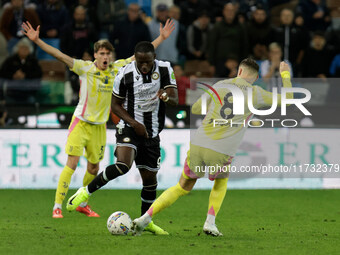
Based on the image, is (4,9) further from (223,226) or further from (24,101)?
(223,226)

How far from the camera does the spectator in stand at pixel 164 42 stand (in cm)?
1658

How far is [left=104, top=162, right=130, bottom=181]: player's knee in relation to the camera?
8867 millimetres

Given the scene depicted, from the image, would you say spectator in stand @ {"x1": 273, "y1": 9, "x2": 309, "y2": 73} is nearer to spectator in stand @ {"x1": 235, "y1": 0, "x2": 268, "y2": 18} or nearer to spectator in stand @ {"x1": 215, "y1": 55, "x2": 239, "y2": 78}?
spectator in stand @ {"x1": 235, "y1": 0, "x2": 268, "y2": 18}

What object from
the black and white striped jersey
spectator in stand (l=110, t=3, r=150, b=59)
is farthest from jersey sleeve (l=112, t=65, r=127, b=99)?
spectator in stand (l=110, t=3, r=150, b=59)

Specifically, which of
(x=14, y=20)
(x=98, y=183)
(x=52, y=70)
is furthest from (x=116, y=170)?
(x=14, y=20)

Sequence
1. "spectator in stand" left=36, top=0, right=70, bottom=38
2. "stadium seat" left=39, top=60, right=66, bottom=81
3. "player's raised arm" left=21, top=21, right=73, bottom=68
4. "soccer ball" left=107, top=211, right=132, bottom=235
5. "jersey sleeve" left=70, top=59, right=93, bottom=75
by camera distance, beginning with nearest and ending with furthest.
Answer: "soccer ball" left=107, top=211, right=132, bottom=235 → "player's raised arm" left=21, top=21, right=73, bottom=68 → "jersey sleeve" left=70, top=59, right=93, bottom=75 → "stadium seat" left=39, top=60, right=66, bottom=81 → "spectator in stand" left=36, top=0, right=70, bottom=38

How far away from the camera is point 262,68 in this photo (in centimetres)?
1556

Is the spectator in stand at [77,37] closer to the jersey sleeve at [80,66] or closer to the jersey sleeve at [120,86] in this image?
the jersey sleeve at [80,66]

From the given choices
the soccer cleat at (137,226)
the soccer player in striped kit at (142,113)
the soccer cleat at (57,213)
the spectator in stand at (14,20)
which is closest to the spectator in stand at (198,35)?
the spectator in stand at (14,20)

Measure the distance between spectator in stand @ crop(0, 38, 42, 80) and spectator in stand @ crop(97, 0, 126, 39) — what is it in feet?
6.99

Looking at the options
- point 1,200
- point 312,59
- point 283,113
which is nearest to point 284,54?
point 312,59

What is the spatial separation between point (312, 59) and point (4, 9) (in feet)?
21.5

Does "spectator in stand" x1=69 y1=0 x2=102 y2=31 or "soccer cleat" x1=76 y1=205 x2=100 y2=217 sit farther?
"spectator in stand" x1=69 y1=0 x2=102 y2=31

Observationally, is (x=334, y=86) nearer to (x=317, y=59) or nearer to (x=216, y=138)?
(x=317, y=59)
